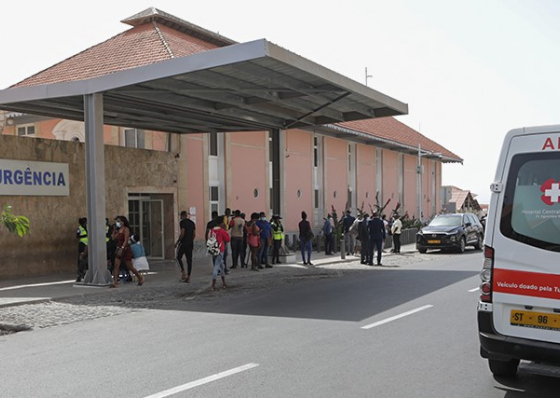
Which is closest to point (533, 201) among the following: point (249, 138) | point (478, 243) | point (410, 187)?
point (249, 138)

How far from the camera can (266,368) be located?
6.48 m

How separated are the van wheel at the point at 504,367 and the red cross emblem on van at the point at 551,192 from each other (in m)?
1.73

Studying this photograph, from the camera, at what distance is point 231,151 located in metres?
25.4

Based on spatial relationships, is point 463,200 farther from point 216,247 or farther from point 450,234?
point 216,247

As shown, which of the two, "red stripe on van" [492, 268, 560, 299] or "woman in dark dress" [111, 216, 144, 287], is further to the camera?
"woman in dark dress" [111, 216, 144, 287]

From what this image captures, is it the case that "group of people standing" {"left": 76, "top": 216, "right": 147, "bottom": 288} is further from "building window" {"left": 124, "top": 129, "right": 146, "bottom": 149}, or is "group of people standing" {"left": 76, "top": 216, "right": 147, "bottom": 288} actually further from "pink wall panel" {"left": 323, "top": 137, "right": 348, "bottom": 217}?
"pink wall panel" {"left": 323, "top": 137, "right": 348, "bottom": 217}

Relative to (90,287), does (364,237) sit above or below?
above

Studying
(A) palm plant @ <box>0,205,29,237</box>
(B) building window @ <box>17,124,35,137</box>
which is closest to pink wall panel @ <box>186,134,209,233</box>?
(B) building window @ <box>17,124,35,137</box>

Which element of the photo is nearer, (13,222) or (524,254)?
(524,254)

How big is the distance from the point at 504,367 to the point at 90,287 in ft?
33.5

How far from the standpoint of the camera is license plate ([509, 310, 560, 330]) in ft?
17.2

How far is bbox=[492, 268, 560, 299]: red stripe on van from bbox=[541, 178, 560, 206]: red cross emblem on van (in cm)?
65

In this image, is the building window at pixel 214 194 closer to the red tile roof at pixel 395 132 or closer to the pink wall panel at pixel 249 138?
the pink wall panel at pixel 249 138

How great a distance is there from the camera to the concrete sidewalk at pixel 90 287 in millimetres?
12438
